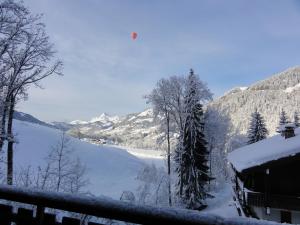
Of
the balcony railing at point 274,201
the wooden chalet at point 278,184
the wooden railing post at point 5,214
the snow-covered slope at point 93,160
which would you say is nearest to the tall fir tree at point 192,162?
the snow-covered slope at point 93,160

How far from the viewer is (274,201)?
1936 cm

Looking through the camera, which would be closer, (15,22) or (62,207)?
(62,207)

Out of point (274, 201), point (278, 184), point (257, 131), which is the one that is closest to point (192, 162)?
point (278, 184)

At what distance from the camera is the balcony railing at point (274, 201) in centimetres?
1878

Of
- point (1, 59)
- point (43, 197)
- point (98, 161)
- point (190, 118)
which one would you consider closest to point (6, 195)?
point (43, 197)

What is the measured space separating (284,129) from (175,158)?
1866cm

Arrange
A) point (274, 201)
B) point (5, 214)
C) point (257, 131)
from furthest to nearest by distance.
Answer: point (257, 131) → point (274, 201) → point (5, 214)

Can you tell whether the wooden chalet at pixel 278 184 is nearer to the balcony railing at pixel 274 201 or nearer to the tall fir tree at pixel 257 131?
the balcony railing at pixel 274 201

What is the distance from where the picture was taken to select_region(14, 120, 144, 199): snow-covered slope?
47156 millimetres

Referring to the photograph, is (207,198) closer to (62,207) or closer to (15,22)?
(15,22)

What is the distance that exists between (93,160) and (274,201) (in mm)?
42697

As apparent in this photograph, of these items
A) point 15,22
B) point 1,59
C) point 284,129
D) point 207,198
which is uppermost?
point 15,22

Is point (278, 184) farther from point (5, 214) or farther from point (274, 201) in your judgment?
point (5, 214)

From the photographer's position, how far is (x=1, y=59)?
1911cm
